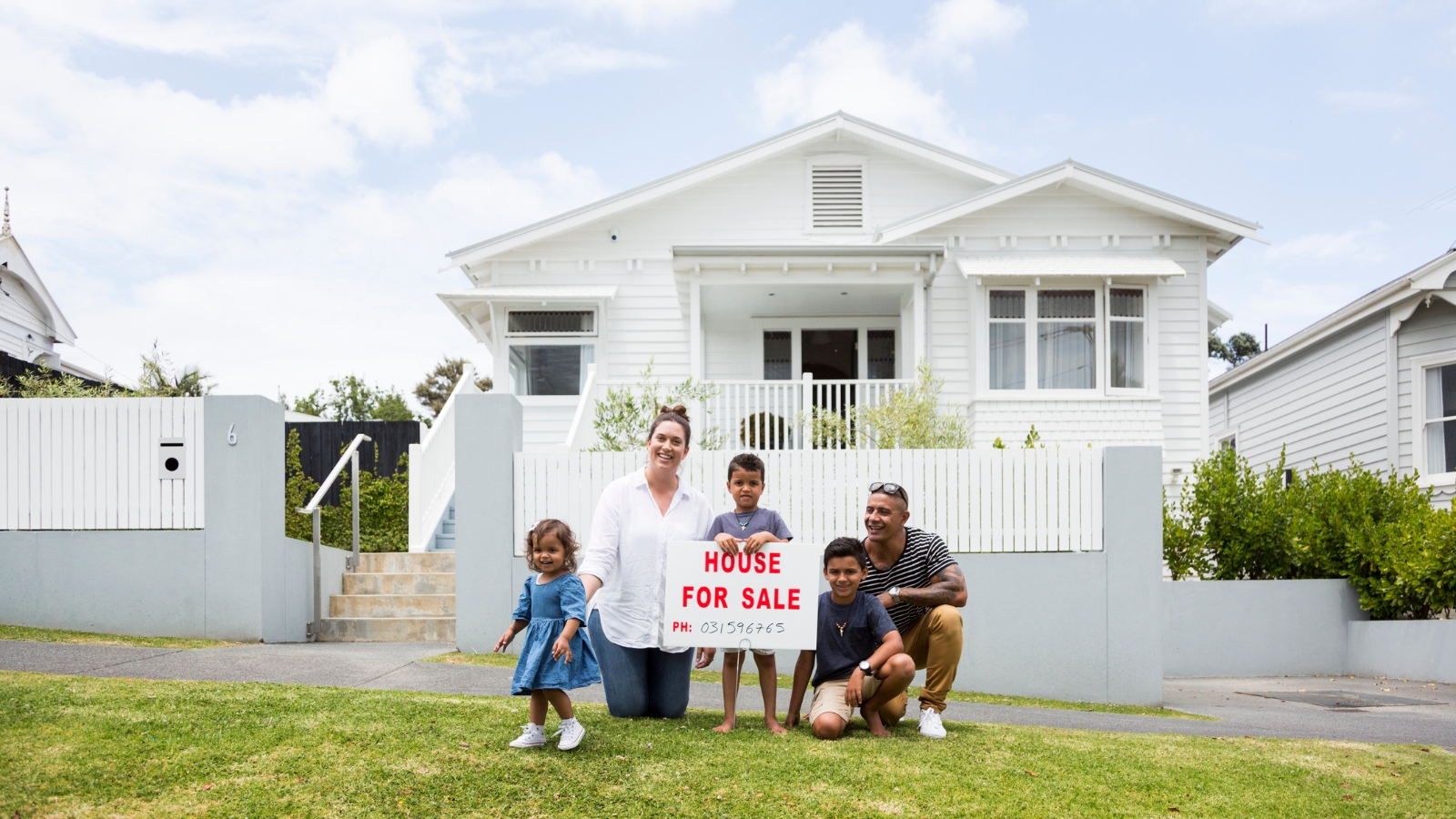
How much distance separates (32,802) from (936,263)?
38.6 feet

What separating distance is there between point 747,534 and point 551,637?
4.04 ft

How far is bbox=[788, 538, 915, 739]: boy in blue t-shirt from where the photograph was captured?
5.50 meters

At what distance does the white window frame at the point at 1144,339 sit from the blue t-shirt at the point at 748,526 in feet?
33.5

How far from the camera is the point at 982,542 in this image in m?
9.54

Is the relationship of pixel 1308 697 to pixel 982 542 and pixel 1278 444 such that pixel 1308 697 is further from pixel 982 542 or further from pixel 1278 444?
pixel 1278 444

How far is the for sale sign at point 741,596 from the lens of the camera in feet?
18.3

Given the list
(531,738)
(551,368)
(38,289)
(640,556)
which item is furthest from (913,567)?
(38,289)

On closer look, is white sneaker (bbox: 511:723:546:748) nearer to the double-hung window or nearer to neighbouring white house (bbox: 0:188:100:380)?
the double-hung window

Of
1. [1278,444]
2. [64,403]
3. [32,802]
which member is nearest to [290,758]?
[32,802]

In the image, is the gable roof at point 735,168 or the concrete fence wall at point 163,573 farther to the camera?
the gable roof at point 735,168

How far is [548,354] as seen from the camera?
1579 cm

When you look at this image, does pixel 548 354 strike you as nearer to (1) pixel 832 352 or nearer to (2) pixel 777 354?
(2) pixel 777 354

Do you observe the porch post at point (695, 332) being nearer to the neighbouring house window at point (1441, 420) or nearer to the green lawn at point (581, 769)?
the green lawn at point (581, 769)

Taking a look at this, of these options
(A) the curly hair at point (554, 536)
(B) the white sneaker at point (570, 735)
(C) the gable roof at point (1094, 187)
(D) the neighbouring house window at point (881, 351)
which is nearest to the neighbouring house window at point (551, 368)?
(D) the neighbouring house window at point (881, 351)
